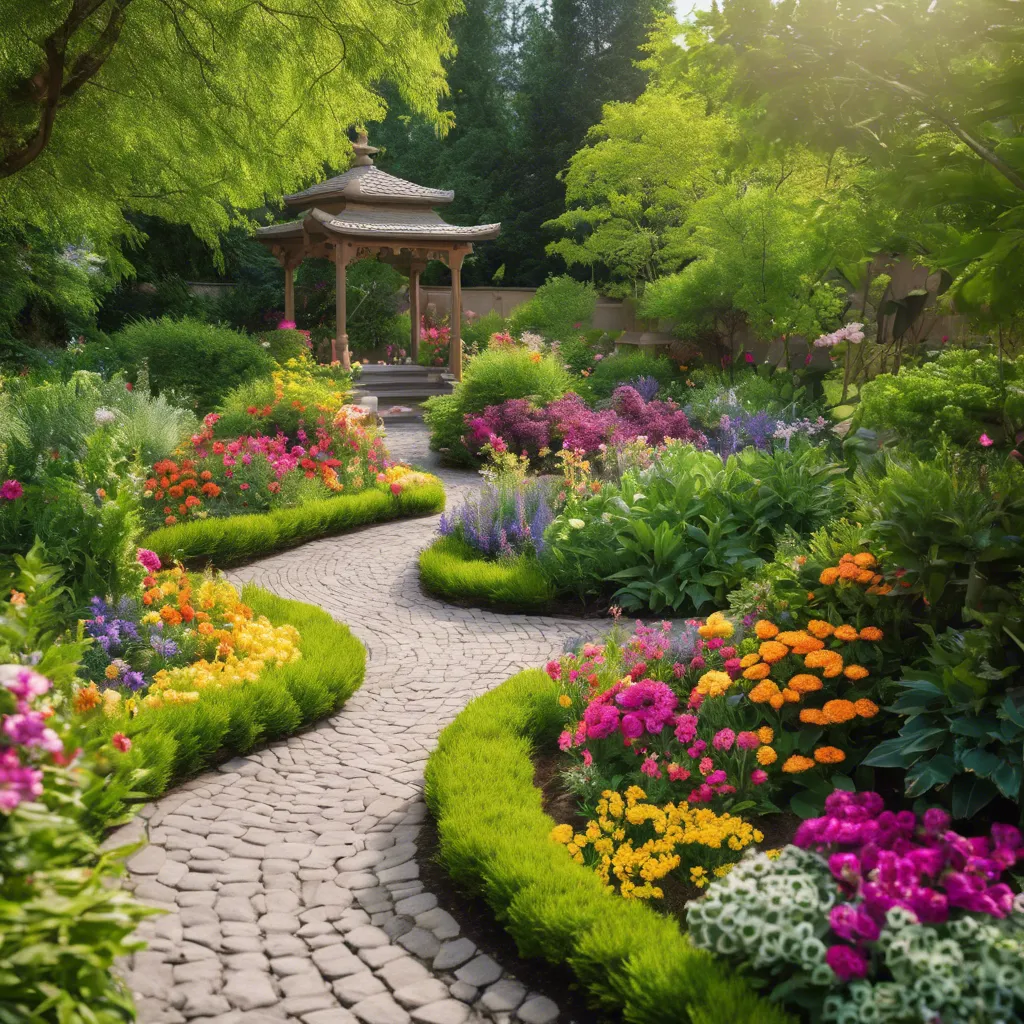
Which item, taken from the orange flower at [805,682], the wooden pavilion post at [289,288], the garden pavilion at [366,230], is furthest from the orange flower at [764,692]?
the wooden pavilion post at [289,288]

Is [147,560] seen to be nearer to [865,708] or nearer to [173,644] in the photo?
[173,644]

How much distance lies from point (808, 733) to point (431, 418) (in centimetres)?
1019

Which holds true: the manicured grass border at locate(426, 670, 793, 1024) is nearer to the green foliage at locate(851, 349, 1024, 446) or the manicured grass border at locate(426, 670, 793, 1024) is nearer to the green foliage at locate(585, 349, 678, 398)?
the green foliage at locate(851, 349, 1024, 446)

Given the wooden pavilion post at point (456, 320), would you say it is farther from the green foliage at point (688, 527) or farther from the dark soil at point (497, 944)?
the dark soil at point (497, 944)

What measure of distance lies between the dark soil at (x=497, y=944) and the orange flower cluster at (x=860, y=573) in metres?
1.88

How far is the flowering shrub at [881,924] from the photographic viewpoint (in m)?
2.27

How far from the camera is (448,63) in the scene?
32500mm

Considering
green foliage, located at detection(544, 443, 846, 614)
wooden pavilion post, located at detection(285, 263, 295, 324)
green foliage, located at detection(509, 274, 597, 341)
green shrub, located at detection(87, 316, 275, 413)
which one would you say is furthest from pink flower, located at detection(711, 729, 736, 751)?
wooden pavilion post, located at detection(285, 263, 295, 324)

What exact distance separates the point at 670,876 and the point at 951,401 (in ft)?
10.6

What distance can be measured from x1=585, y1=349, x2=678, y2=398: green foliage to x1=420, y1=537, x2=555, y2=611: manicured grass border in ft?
26.2

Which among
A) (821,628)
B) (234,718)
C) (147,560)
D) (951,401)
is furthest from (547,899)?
(951,401)

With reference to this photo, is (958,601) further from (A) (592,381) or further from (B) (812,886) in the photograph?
(A) (592,381)

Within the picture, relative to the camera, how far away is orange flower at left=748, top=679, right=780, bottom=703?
3.51m

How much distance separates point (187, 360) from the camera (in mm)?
13172
